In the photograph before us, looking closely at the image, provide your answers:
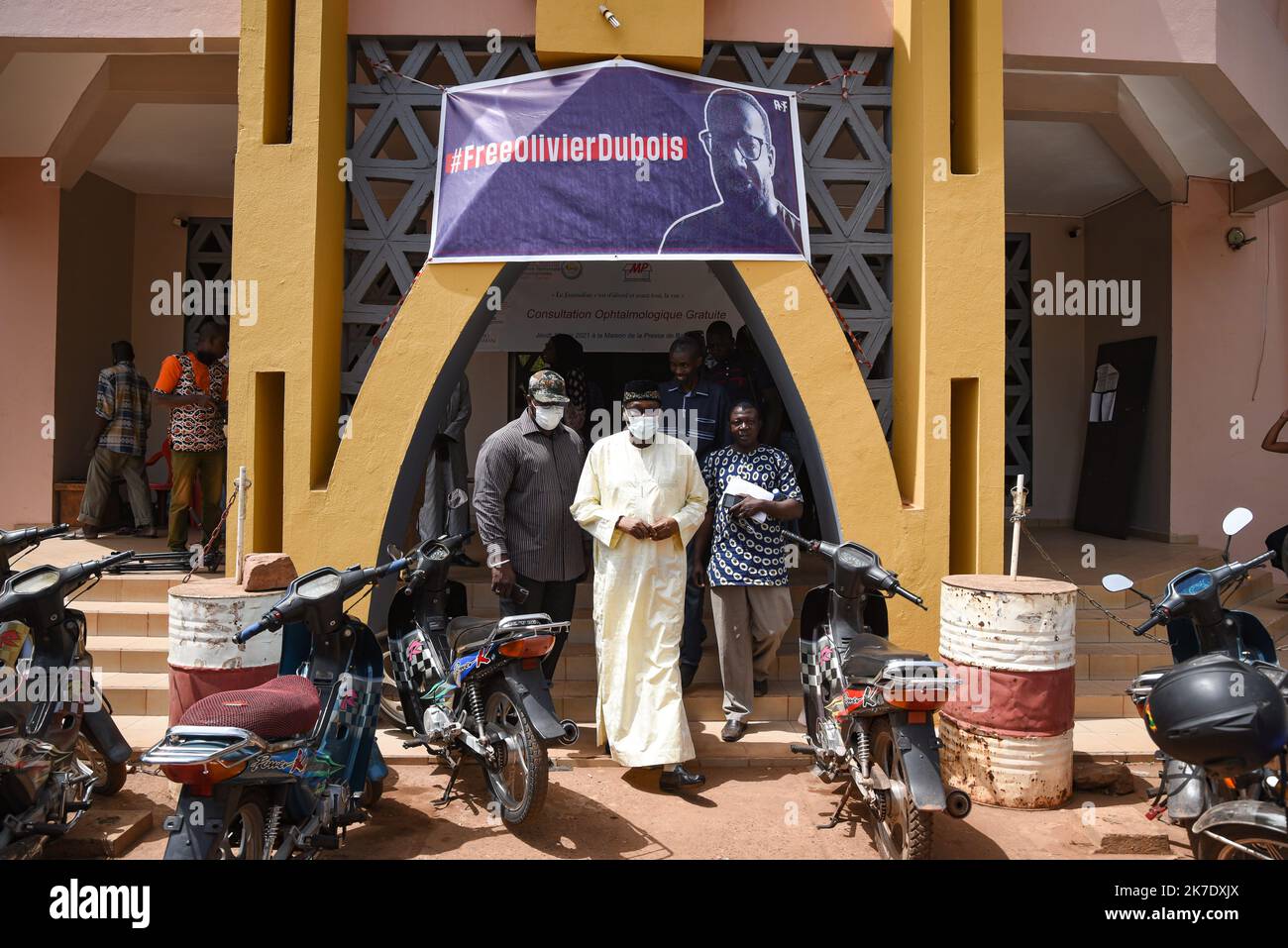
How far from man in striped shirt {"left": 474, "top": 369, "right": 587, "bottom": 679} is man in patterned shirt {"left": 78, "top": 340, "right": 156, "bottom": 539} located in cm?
430

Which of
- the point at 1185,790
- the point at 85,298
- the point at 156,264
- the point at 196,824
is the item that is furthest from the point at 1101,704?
the point at 156,264

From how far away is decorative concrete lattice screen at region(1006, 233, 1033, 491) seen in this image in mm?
10078

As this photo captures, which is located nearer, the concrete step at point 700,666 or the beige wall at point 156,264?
the concrete step at point 700,666

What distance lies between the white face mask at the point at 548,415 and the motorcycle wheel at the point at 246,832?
239 cm

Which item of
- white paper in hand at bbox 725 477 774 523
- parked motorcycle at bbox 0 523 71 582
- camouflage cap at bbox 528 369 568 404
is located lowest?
parked motorcycle at bbox 0 523 71 582

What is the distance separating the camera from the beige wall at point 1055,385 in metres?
10.1

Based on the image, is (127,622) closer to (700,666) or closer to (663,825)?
(700,666)

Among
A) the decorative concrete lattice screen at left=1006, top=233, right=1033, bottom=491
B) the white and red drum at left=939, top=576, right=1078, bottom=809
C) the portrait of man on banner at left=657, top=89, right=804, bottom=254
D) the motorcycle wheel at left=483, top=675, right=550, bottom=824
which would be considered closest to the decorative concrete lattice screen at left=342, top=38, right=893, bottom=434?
the portrait of man on banner at left=657, top=89, right=804, bottom=254

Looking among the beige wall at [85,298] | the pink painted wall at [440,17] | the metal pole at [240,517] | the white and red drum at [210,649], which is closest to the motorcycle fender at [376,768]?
the white and red drum at [210,649]

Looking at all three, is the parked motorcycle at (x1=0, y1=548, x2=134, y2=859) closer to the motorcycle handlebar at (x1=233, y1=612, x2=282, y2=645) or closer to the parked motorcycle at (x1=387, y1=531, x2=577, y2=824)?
the motorcycle handlebar at (x1=233, y1=612, x2=282, y2=645)

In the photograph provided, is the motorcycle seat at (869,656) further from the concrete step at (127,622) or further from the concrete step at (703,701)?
the concrete step at (127,622)

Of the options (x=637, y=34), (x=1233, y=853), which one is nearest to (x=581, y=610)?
(x=637, y=34)

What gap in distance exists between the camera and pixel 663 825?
4.14 m

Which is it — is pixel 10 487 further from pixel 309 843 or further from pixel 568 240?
pixel 309 843
